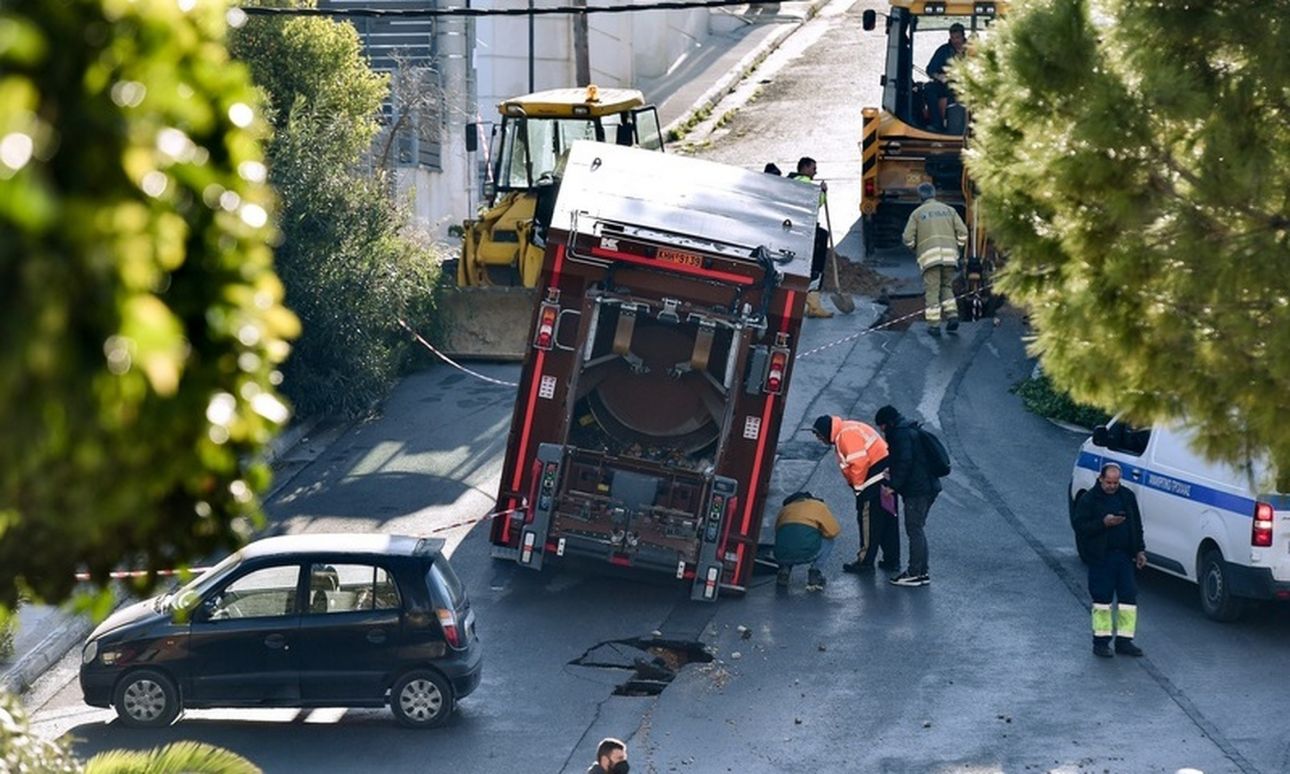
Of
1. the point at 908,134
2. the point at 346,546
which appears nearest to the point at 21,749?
the point at 346,546

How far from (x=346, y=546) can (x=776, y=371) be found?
350 centimetres

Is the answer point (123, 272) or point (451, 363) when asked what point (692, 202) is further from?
point (123, 272)

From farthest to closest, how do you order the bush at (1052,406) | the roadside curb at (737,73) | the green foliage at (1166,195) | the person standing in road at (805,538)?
the roadside curb at (737,73) → the bush at (1052,406) → the person standing in road at (805,538) → the green foliage at (1166,195)

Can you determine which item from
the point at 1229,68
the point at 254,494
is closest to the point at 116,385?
the point at 254,494

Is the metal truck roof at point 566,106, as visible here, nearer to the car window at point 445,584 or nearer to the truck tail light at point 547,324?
the truck tail light at point 547,324

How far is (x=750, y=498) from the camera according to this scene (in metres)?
14.4

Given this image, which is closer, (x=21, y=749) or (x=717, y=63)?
(x=21, y=749)

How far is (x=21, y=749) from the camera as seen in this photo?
549 centimetres

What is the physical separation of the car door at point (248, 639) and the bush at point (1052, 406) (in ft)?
28.8

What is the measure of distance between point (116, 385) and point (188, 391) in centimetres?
31

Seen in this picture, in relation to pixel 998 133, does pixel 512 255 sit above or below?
below

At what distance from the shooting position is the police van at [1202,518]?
13727 millimetres

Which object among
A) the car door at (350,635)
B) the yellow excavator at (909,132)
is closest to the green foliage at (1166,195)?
the car door at (350,635)

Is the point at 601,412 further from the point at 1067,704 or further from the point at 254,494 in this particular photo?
the point at 254,494
